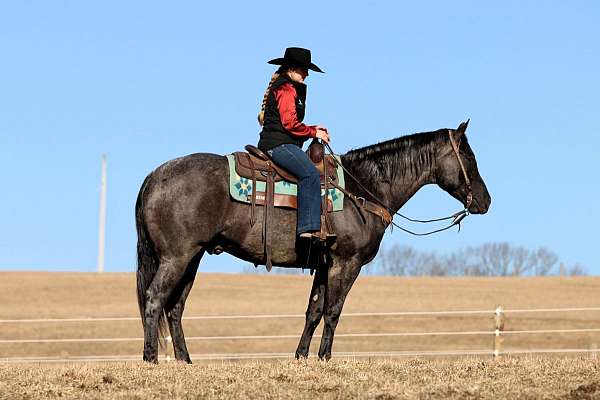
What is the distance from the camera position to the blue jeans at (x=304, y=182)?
1185 centimetres

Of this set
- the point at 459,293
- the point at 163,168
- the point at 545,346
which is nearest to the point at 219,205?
the point at 163,168

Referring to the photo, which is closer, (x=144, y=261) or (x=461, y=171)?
(x=144, y=261)

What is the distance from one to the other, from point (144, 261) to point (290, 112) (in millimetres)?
2427

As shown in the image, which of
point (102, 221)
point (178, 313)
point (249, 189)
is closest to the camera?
point (249, 189)

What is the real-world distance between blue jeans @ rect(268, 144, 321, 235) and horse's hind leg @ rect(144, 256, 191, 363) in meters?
1.42

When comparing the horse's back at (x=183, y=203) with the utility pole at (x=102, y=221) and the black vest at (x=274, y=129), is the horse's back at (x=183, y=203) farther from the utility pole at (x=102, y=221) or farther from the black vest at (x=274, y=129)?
the utility pole at (x=102, y=221)

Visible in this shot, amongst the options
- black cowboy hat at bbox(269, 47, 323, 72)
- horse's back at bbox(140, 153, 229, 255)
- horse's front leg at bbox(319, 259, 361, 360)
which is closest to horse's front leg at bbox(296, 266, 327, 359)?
horse's front leg at bbox(319, 259, 361, 360)

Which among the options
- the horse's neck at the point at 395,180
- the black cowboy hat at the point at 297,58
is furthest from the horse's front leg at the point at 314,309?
the black cowboy hat at the point at 297,58

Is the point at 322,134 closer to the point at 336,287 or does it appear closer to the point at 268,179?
the point at 268,179

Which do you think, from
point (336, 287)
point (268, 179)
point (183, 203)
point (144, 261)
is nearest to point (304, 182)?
point (268, 179)

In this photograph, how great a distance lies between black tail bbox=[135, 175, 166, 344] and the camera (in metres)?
11.9

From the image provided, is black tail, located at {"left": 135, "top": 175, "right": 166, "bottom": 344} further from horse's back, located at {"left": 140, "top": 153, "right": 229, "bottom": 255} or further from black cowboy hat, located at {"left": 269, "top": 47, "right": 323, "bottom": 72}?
black cowboy hat, located at {"left": 269, "top": 47, "right": 323, "bottom": 72}

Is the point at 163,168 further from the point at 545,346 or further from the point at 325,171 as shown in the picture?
the point at 545,346

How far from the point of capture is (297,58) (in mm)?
12219
